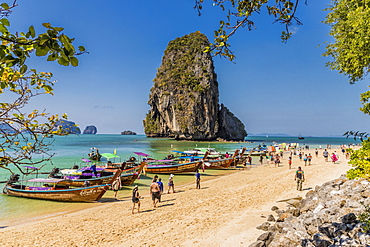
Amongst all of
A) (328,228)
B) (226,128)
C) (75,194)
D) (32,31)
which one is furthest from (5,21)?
(226,128)

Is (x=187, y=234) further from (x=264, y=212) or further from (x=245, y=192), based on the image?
(x=245, y=192)

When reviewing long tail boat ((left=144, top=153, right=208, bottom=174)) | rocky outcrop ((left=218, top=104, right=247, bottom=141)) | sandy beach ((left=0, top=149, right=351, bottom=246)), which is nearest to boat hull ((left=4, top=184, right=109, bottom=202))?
sandy beach ((left=0, top=149, right=351, bottom=246))

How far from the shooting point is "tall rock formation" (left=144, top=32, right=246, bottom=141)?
294 ft

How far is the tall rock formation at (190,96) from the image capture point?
8975 cm

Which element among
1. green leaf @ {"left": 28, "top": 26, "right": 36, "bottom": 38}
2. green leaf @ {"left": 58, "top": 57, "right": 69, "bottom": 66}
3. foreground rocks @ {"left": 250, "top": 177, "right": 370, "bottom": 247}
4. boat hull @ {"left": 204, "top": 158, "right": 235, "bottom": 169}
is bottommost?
boat hull @ {"left": 204, "top": 158, "right": 235, "bottom": 169}

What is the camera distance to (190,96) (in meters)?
90.7

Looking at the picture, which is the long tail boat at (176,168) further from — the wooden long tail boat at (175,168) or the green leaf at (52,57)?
the green leaf at (52,57)

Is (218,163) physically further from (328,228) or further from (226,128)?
(226,128)

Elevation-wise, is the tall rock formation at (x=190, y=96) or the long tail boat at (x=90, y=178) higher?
the tall rock formation at (x=190, y=96)

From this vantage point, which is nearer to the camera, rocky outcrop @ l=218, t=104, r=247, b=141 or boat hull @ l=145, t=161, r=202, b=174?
boat hull @ l=145, t=161, r=202, b=174

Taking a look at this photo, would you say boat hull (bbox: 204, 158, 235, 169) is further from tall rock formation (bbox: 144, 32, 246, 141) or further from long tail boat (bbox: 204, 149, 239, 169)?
tall rock formation (bbox: 144, 32, 246, 141)

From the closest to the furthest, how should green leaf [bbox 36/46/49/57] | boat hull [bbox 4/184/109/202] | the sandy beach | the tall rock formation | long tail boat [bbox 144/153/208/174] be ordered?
green leaf [bbox 36/46/49/57]
the sandy beach
boat hull [bbox 4/184/109/202]
long tail boat [bbox 144/153/208/174]
the tall rock formation

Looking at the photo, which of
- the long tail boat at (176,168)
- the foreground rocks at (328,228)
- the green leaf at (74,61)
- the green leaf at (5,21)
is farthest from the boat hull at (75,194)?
the green leaf at (74,61)

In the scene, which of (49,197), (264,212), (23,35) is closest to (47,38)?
(23,35)
